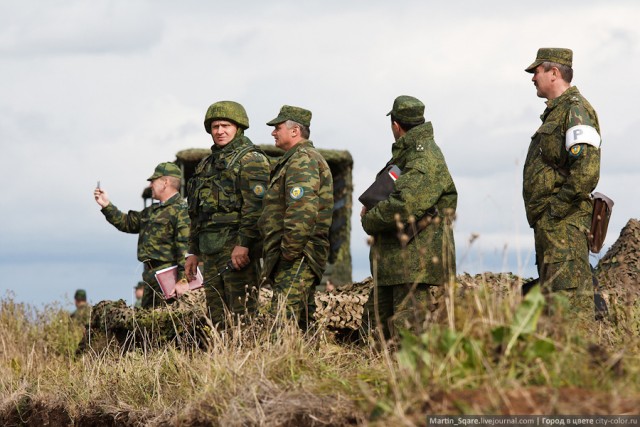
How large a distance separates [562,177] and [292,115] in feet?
7.60

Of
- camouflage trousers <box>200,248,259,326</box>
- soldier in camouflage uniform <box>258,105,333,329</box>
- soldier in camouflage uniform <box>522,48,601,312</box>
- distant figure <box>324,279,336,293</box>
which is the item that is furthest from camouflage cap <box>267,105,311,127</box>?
distant figure <box>324,279,336,293</box>

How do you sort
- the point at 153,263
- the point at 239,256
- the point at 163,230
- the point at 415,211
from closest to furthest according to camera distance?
the point at 415,211 → the point at 239,256 → the point at 163,230 → the point at 153,263

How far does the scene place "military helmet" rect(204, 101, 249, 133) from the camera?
10.1m

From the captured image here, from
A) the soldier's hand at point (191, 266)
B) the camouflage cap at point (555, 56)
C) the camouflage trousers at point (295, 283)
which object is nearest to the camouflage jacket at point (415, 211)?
the camouflage trousers at point (295, 283)

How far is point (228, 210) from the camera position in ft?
32.5

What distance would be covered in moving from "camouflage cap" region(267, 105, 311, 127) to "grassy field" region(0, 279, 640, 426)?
78.2 inches

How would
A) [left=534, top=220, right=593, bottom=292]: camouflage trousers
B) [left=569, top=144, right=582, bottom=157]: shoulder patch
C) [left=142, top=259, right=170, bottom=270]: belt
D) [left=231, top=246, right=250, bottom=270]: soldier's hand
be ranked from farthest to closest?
[left=142, top=259, right=170, bottom=270]: belt → [left=231, top=246, right=250, bottom=270]: soldier's hand → [left=534, top=220, right=593, bottom=292]: camouflage trousers → [left=569, top=144, right=582, bottom=157]: shoulder patch

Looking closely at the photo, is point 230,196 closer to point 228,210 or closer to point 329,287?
point 228,210

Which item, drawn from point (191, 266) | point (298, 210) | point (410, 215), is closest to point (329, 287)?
point (191, 266)

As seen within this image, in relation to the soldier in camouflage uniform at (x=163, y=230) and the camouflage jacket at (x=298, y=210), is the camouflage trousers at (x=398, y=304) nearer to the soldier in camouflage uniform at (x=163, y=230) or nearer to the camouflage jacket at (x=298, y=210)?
the camouflage jacket at (x=298, y=210)

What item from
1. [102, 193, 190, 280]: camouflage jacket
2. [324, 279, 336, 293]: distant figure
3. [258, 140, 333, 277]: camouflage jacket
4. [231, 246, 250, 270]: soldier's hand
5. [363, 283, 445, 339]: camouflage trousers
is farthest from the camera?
[102, 193, 190, 280]: camouflage jacket

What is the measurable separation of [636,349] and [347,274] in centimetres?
1355

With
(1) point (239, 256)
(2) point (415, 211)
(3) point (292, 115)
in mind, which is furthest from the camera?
(1) point (239, 256)

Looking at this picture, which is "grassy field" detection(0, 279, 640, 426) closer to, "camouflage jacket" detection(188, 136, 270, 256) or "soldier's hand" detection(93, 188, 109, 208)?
"camouflage jacket" detection(188, 136, 270, 256)
